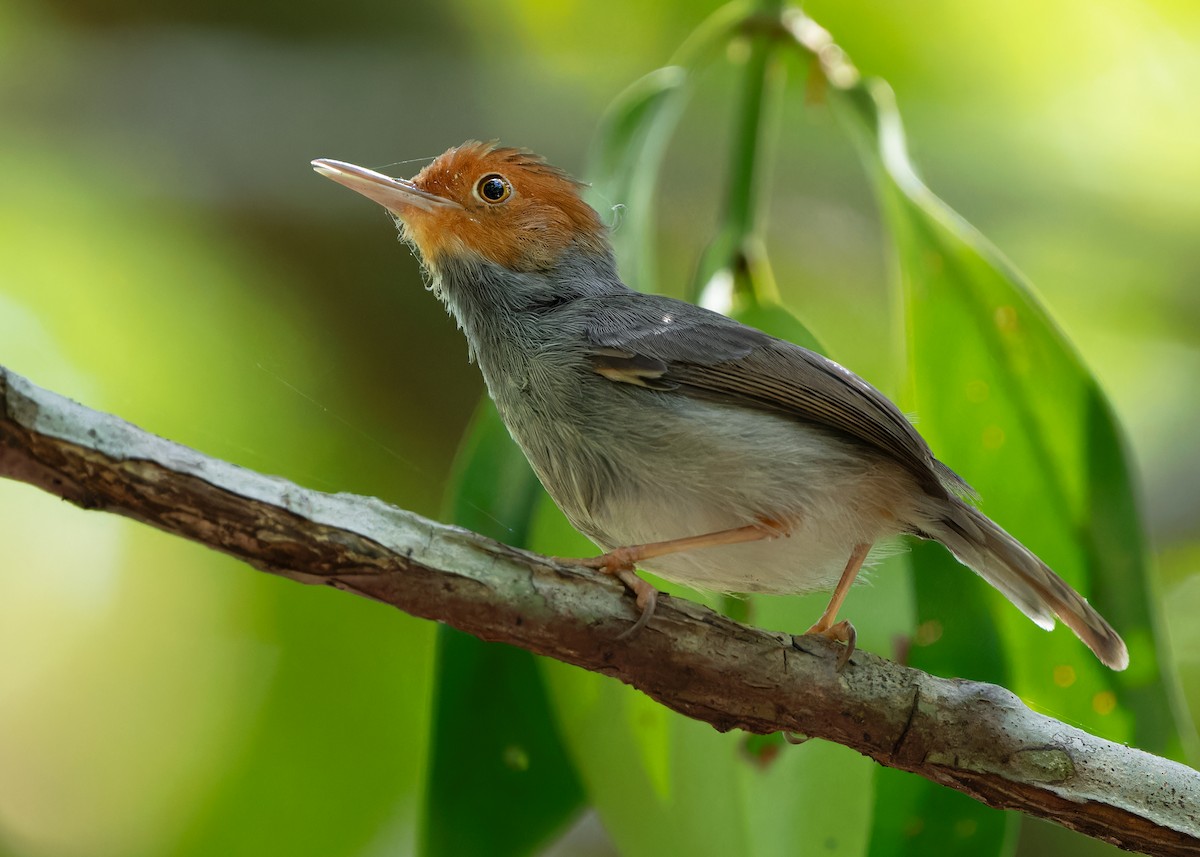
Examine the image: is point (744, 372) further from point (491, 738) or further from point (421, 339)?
point (421, 339)

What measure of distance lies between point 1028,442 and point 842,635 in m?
0.69

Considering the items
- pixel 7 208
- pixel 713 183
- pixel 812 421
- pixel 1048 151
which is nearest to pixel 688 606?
pixel 812 421

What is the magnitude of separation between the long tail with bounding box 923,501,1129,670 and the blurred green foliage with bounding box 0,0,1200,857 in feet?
0.47

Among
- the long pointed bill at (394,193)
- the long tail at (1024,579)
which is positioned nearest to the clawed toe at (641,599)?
the long tail at (1024,579)

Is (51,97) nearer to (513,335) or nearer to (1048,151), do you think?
(513,335)

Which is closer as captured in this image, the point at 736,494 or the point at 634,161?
the point at 736,494

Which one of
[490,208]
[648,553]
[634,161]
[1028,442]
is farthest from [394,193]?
[1028,442]

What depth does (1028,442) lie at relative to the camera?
261 centimetres

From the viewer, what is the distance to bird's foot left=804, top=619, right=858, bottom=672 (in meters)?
2.14

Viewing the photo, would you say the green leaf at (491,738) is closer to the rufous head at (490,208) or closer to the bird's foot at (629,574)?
the bird's foot at (629,574)

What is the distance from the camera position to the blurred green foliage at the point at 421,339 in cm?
244

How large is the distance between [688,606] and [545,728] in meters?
0.59

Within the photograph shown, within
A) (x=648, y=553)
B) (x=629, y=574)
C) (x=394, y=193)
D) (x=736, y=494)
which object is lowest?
(x=629, y=574)

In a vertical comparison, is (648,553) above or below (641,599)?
above
